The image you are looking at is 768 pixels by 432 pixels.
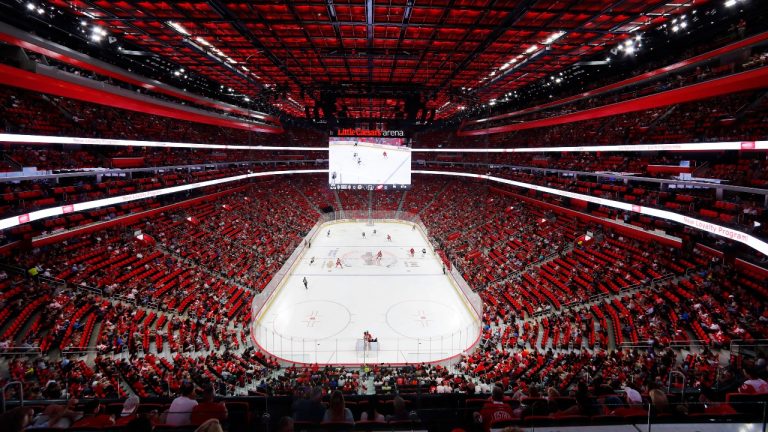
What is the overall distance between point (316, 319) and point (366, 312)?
2.64 m

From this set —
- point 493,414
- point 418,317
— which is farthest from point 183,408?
point 418,317

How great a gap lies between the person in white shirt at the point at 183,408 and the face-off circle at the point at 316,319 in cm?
1191

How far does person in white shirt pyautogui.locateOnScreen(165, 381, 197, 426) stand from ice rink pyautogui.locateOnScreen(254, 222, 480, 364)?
10.4m

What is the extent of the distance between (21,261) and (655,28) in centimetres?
2577

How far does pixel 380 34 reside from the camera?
42.3 ft

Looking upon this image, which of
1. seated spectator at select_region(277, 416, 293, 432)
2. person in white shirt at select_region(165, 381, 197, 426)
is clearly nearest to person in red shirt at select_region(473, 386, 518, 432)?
seated spectator at select_region(277, 416, 293, 432)

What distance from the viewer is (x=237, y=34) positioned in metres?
13.2

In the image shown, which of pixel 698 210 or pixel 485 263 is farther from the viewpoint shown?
pixel 485 263

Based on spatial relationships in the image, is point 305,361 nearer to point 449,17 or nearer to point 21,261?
point 21,261

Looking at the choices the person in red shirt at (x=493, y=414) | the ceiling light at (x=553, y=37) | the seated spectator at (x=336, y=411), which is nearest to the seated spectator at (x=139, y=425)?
the seated spectator at (x=336, y=411)

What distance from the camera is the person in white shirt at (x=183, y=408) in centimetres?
409

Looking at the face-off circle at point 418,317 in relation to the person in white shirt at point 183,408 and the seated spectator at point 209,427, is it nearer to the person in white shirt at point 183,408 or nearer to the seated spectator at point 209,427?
the person in white shirt at point 183,408

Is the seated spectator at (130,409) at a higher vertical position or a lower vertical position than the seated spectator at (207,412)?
lower

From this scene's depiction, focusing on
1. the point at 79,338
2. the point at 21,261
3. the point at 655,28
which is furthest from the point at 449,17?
the point at 21,261
